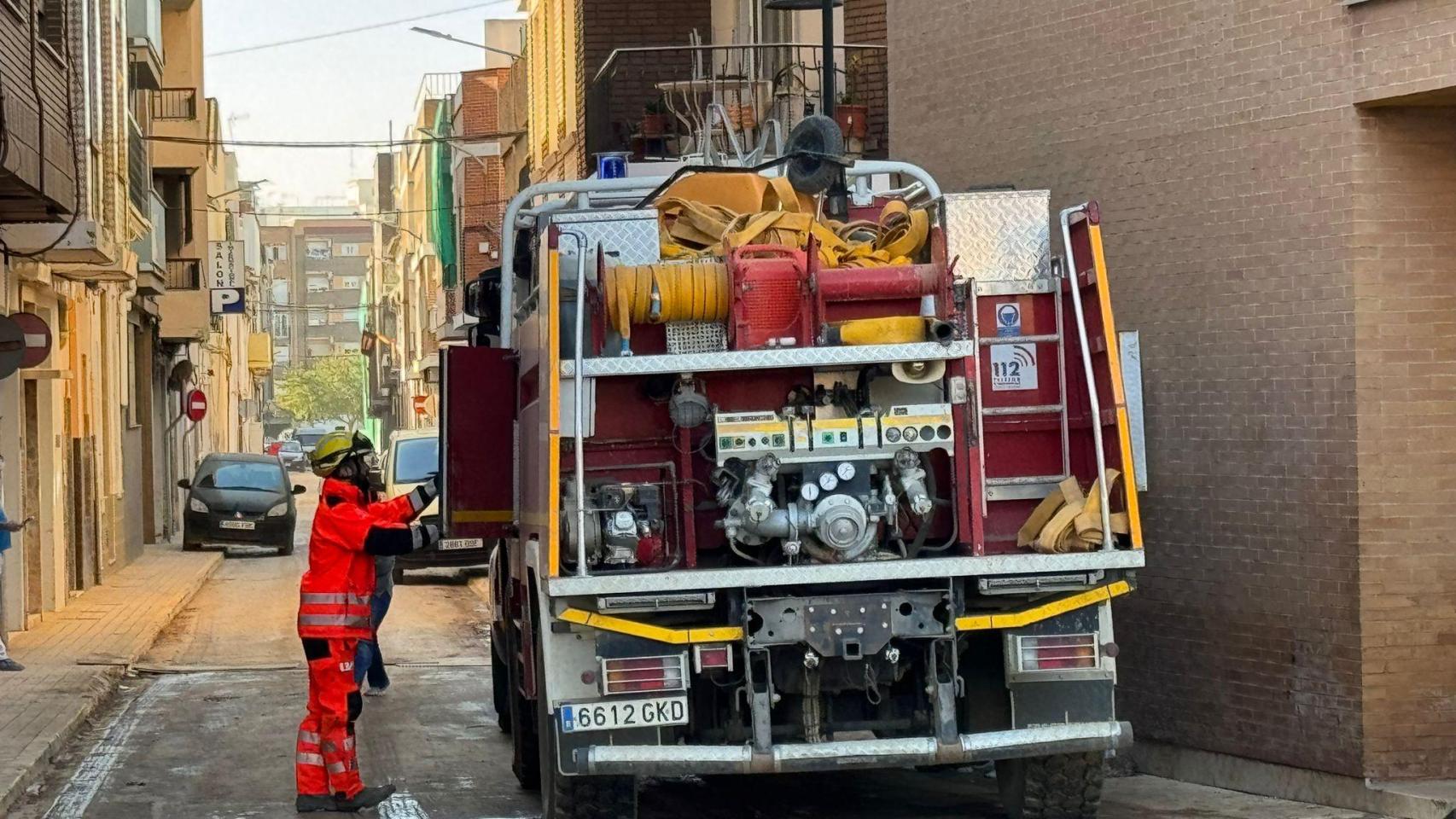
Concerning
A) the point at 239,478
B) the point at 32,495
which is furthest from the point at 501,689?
the point at 239,478

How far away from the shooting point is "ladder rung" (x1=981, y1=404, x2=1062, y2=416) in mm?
7828

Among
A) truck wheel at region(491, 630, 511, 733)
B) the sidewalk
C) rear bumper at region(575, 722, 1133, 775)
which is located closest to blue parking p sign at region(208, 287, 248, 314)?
the sidewalk

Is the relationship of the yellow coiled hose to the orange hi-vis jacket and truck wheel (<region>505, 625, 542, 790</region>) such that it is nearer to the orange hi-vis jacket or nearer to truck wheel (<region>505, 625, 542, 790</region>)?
the orange hi-vis jacket

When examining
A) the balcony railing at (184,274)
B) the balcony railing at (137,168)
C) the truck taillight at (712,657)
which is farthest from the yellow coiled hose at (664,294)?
the balcony railing at (184,274)

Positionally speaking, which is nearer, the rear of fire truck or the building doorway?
the rear of fire truck

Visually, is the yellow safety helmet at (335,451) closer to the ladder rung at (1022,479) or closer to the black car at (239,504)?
the ladder rung at (1022,479)

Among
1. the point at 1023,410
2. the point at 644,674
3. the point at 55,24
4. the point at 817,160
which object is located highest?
the point at 55,24

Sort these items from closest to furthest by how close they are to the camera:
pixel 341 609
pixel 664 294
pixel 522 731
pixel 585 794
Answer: pixel 664 294 < pixel 585 794 < pixel 341 609 < pixel 522 731

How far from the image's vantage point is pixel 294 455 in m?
77.3

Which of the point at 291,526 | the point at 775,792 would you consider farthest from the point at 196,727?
the point at 291,526

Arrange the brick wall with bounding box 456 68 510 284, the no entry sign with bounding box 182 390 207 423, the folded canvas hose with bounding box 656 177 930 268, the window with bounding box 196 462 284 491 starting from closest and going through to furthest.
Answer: the folded canvas hose with bounding box 656 177 930 268 < the window with bounding box 196 462 284 491 < the no entry sign with bounding box 182 390 207 423 < the brick wall with bounding box 456 68 510 284

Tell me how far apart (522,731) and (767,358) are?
115 inches

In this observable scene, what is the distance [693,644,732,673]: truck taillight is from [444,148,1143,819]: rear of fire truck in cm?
1

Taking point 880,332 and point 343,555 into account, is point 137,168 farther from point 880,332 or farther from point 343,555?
point 880,332
